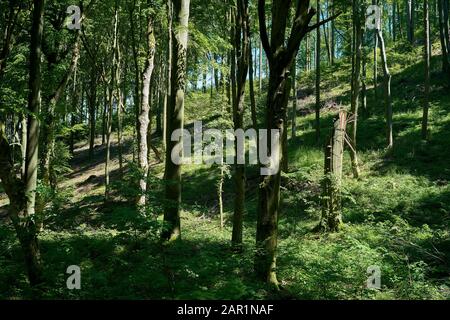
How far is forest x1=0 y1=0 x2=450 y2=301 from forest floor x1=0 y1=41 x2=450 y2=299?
0.15 ft

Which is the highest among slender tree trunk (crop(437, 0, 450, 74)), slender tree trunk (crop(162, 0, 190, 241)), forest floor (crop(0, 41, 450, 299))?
slender tree trunk (crop(437, 0, 450, 74))

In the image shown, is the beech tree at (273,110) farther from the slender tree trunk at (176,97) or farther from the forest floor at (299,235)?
the slender tree trunk at (176,97)

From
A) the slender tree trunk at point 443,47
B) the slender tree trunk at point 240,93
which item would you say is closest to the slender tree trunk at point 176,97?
the slender tree trunk at point 240,93

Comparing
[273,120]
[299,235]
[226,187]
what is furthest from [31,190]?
[226,187]

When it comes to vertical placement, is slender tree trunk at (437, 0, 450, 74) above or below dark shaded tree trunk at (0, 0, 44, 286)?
above

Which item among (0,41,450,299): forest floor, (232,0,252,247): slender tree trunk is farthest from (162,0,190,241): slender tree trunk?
(232,0,252,247): slender tree trunk

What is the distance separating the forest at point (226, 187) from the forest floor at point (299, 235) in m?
0.05

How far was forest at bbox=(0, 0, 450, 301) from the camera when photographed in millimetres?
6578

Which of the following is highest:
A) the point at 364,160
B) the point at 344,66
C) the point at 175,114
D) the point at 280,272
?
the point at 344,66

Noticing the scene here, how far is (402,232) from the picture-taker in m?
10.5

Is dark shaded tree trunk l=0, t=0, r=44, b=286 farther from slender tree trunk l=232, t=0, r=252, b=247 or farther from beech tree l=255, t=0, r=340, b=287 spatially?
slender tree trunk l=232, t=0, r=252, b=247

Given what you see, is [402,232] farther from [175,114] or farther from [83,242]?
[83,242]
